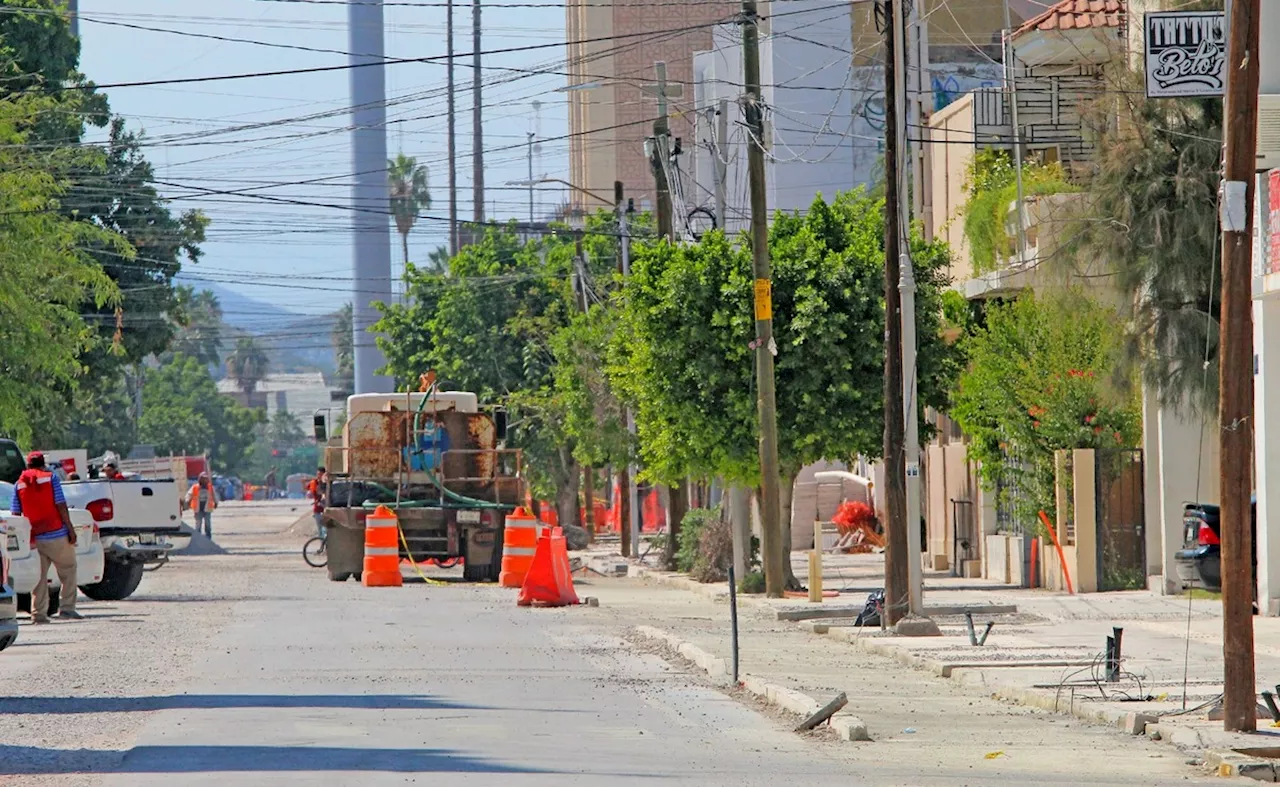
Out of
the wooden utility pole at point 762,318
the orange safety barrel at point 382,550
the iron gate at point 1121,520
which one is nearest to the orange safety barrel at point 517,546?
the orange safety barrel at point 382,550

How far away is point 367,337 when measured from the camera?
121375mm

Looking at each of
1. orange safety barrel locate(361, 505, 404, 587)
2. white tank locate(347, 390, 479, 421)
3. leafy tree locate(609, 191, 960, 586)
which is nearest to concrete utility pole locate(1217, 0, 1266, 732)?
leafy tree locate(609, 191, 960, 586)

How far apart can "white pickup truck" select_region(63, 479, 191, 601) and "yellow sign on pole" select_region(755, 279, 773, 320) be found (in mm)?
8612

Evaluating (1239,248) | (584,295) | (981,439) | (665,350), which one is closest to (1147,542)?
(981,439)

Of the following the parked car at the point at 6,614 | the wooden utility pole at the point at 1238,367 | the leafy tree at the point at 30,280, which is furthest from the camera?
the leafy tree at the point at 30,280

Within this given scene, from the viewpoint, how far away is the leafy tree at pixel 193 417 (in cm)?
13862

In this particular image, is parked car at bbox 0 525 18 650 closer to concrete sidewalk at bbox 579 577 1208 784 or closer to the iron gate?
concrete sidewalk at bbox 579 577 1208 784

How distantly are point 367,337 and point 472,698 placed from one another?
4274 inches

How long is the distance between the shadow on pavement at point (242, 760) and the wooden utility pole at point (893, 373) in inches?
418

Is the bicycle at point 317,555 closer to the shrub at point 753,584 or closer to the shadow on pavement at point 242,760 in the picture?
the shrub at point 753,584

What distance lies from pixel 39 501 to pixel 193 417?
126m

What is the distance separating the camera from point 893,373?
21109mm

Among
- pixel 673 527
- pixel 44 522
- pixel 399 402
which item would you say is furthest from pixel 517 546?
pixel 44 522

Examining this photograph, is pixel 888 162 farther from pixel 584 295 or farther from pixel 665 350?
pixel 584 295
